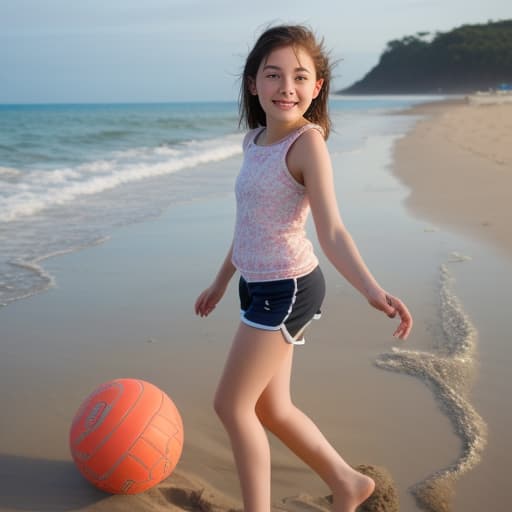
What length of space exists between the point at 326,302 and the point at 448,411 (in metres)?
1.67

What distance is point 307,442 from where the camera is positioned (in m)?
2.49

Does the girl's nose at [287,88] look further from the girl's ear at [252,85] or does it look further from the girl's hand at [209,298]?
the girl's hand at [209,298]

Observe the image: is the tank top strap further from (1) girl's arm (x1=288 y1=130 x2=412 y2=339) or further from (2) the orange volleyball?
(2) the orange volleyball

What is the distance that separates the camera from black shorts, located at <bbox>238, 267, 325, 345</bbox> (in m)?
2.29

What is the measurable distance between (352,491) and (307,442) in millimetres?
255

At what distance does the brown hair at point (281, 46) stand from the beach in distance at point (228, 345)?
58.3 inches

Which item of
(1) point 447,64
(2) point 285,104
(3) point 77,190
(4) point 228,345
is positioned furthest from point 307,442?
(1) point 447,64

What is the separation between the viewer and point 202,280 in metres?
5.54

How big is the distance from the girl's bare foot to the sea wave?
6732mm

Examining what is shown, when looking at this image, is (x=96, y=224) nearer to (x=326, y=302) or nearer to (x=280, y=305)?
(x=326, y=302)

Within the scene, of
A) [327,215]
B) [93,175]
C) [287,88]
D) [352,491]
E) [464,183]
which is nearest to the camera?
[327,215]

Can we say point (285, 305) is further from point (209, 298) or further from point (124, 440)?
point (124, 440)

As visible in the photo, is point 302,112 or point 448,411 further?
point 448,411

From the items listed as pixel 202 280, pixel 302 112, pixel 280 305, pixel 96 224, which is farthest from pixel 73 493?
pixel 96 224
